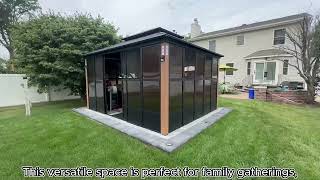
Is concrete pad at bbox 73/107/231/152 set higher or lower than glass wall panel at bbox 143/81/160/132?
lower

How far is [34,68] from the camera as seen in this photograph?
9273mm

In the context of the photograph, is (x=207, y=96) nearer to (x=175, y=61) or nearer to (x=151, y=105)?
(x=175, y=61)

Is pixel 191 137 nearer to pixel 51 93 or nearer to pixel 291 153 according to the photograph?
pixel 291 153

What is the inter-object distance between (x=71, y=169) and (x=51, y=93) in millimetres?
10960

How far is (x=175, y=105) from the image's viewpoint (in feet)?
17.1

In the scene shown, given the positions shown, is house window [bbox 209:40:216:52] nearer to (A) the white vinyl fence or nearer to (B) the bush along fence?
(B) the bush along fence

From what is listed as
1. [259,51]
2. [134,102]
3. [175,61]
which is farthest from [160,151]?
[259,51]

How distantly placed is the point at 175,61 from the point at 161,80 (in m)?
0.79

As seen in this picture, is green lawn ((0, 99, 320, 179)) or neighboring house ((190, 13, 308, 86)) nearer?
green lawn ((0, 99, 320, 179))

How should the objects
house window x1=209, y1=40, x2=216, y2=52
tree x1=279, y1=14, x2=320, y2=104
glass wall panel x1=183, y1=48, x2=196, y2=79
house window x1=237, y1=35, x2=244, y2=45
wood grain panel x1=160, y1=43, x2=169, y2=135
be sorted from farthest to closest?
house window x1=209, y1=40, x2=216, y2=52 < house window x1=237, y1=35, x2=244, y2=45 < tree x1=279, y1=14, x2=320, y2=104 < glass wall panel x1=183, y1=48, x2=196, y2=79 < wood grain panel x1=160, y1=43, x2=169, y2=135

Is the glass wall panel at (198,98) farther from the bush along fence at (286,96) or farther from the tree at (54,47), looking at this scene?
the bush along fence at (286,96)

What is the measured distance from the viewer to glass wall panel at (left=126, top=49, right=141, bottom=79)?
5.47 meters

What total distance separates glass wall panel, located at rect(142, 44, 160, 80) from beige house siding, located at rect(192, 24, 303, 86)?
12754 mm

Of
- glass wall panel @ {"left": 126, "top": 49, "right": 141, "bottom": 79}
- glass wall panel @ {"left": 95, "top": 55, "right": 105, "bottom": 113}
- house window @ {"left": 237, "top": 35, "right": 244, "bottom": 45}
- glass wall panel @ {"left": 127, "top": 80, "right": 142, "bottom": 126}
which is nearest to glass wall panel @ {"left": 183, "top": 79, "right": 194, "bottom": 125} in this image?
glass wall panel @ {"left": 127, "top": 80, "right": 142, "bottom": 126}
